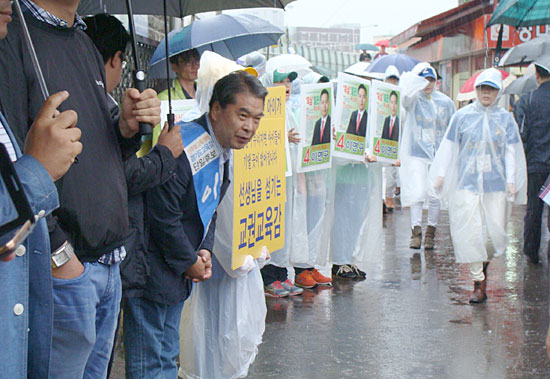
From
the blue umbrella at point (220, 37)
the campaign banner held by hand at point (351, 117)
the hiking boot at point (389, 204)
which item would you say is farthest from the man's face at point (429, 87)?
the hiking boot at point (389, 204)

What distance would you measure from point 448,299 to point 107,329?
15.3 ft

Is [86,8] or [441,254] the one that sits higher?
[86,8]

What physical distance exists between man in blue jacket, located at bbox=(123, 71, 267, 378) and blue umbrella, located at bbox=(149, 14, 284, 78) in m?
1.86

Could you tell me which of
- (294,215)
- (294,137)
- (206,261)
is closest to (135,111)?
(206,261)

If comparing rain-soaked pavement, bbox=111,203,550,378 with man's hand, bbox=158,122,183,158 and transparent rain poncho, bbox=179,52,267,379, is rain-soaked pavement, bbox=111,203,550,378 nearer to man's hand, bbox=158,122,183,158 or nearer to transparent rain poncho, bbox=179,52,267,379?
transparent rain poncho, bbox=179,52,267,379

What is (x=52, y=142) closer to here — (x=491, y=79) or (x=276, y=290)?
(x=276, y=290)

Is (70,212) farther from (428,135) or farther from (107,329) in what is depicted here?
(428,135)

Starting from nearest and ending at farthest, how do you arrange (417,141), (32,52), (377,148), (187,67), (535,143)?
(32,52)
(187,67)
(377,148)
(535,143)
(417,141)

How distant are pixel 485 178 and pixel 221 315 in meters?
3.56

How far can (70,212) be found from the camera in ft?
7.22

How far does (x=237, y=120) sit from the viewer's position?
3547 mm

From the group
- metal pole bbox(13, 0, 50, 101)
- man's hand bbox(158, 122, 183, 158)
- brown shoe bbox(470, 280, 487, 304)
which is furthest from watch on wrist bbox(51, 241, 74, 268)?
brown shoe bbox(470, 280, 487, 304)

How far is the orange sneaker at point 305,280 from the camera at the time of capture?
697 centimetres

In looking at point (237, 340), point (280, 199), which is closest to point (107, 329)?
point (237, 340)
